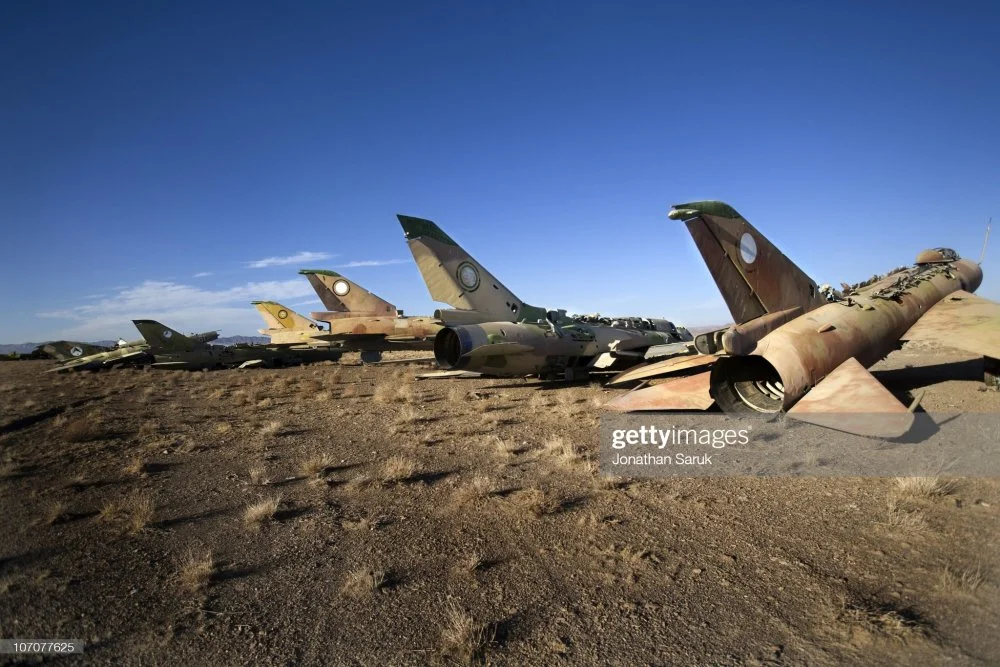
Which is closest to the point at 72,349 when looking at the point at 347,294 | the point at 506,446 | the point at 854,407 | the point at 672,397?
the point at 347,294

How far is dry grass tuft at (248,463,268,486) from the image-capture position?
740cm

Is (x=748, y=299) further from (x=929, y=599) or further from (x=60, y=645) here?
(x=60, y=645)

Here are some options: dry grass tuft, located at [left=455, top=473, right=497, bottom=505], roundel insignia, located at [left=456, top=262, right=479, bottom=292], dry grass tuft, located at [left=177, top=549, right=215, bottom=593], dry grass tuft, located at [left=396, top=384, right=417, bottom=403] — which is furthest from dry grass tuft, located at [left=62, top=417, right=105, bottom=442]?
roundel insignia, located at [left=456, top=262, right=479, bottom=292]

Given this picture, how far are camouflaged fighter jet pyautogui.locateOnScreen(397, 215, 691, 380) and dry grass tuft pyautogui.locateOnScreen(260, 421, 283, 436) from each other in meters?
4.92

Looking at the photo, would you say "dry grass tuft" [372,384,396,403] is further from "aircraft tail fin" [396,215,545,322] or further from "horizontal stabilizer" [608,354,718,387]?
"horizontal stabilizer" [608,354,718,387]

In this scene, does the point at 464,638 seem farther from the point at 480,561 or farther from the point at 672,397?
the point at 672,397

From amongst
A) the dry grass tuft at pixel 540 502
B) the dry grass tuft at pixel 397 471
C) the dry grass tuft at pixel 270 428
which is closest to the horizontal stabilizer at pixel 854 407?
the dry grass tuft at pixel 540 502

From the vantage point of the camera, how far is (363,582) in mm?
4430

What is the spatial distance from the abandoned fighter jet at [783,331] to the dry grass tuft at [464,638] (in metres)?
5.45

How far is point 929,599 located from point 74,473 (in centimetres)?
1094

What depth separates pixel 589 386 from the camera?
53.2ft

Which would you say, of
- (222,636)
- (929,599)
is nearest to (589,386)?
(929,599)

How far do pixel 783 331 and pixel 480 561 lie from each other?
629 cm

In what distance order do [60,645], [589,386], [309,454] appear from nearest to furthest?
[60,645]
[309,454]
[589,386]
